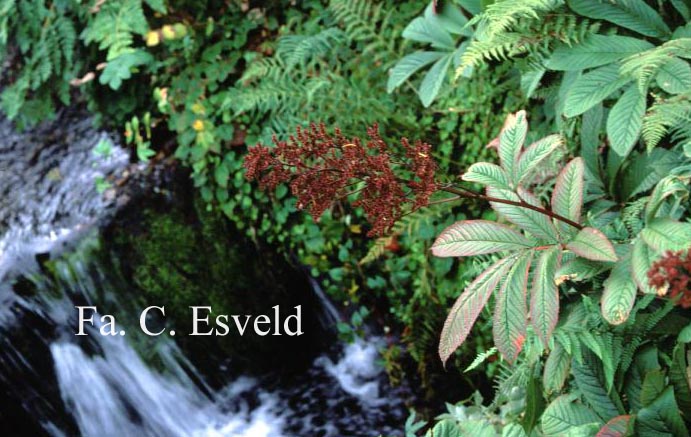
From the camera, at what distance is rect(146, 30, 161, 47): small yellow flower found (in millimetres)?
3965

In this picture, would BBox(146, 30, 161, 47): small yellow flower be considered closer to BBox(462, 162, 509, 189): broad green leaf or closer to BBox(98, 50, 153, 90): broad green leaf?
BBox(98, 50, 153, 90): broad green leaf

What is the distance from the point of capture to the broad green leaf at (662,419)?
5.14ft

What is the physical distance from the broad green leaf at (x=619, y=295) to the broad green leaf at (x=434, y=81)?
116 cm

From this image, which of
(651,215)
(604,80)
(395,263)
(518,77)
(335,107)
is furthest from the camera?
(395,263)

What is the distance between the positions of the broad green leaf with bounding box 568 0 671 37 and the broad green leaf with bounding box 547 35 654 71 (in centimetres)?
5

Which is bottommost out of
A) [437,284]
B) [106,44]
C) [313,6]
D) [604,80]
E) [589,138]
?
[437,284]

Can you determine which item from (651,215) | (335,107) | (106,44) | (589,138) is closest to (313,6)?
(335,107)

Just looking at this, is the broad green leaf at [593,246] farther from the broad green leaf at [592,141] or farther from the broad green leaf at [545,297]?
the broad green leaf at [592,141]

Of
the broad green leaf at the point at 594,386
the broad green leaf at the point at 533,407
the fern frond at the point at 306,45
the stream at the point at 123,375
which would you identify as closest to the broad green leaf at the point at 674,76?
the broad green leaf at the point at 594,386

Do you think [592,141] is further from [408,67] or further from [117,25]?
[117,25]

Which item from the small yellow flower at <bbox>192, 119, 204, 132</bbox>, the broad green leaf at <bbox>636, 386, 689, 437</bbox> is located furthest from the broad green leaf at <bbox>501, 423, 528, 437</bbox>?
the small yellow flower at <bbox>192, 119, 204, 132</bbox>

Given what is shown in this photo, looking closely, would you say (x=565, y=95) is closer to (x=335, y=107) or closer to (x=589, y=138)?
(x=589, y=138)

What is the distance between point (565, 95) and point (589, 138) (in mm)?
136

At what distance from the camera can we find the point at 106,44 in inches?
151
